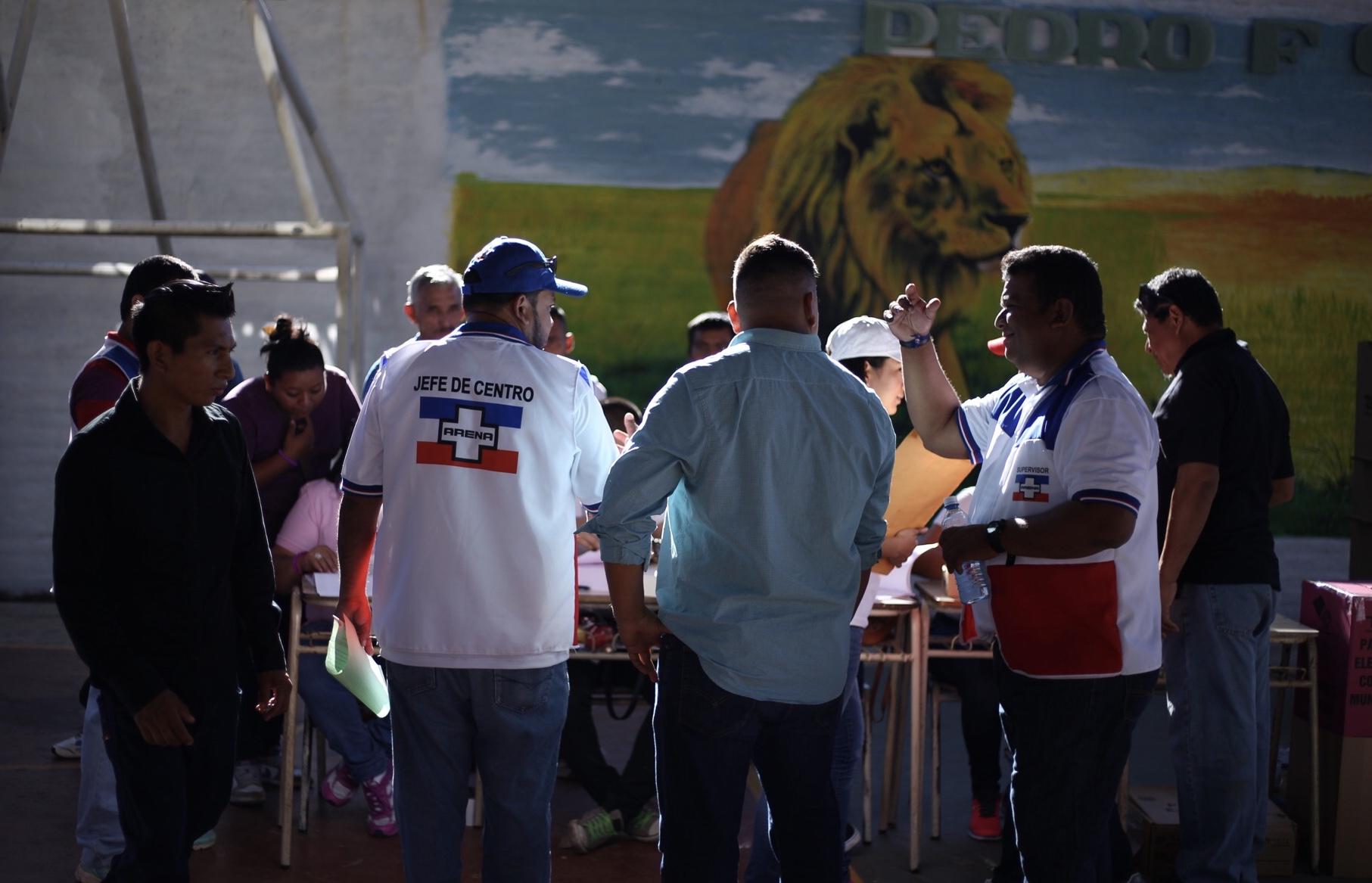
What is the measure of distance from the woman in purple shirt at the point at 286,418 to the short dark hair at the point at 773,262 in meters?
2.09

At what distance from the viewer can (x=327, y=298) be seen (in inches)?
→ 276

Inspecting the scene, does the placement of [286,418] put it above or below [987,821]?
above

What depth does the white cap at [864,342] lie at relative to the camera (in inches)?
138

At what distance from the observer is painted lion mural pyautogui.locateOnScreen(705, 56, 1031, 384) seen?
6.81m

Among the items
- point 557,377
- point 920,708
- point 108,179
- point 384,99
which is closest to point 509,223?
point 384,99

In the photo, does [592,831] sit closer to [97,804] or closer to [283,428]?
[97,804]

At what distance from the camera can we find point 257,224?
5.27 metres

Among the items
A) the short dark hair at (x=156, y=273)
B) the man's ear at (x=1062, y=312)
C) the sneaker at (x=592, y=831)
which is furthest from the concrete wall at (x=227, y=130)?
the man's ear at (x=1062, y=312)

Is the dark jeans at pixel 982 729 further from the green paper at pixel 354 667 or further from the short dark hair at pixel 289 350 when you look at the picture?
the short dark hair at pixel 289 350

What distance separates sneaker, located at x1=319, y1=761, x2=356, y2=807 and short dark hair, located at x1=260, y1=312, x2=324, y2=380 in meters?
1.35

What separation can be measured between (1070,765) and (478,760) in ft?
3.91

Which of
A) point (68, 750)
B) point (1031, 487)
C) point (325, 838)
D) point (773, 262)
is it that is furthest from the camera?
point (68, 750)

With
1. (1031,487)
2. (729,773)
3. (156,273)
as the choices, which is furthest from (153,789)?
(1031,487)

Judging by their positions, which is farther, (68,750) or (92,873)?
(68,750)
